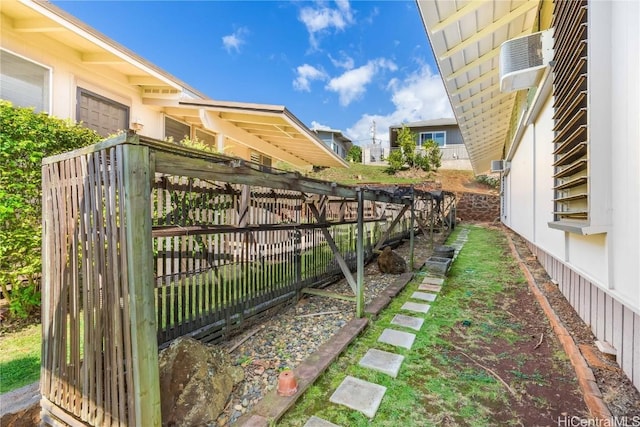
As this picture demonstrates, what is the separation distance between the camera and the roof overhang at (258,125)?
22.6 feet

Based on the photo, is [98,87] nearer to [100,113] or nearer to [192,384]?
[100,113]

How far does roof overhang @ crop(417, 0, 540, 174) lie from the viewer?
4457mm

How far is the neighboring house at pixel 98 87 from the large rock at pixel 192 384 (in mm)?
5207

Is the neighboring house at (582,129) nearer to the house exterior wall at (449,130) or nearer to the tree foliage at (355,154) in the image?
the house exterior wall at (449,130)

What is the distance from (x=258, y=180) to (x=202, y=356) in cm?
168

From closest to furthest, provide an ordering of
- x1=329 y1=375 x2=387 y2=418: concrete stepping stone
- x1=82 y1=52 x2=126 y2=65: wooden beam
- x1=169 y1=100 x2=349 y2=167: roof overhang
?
1. x1=329 y1=375 x2=387 y2=418: concrete stepping stone
2. x1=82 y1=52 x2=126 y2=65: wooden beam
3. x1=169 y1=100 x2=349 y2=167: roof overhang

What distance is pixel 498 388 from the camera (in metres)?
2.74

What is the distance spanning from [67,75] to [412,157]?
22846 mm

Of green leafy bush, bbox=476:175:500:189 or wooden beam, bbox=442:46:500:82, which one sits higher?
wooden beam, bbox=442:46:500:82

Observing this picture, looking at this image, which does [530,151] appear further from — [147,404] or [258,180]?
[147,404]

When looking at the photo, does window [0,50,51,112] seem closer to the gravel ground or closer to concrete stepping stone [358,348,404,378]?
the gravel ground

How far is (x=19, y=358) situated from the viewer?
3.17m

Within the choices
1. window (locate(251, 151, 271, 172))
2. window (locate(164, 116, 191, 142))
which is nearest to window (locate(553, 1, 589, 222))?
window (locate(164, 116, 191, 142))

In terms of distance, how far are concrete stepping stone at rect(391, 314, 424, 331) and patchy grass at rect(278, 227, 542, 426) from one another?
0.27ft
